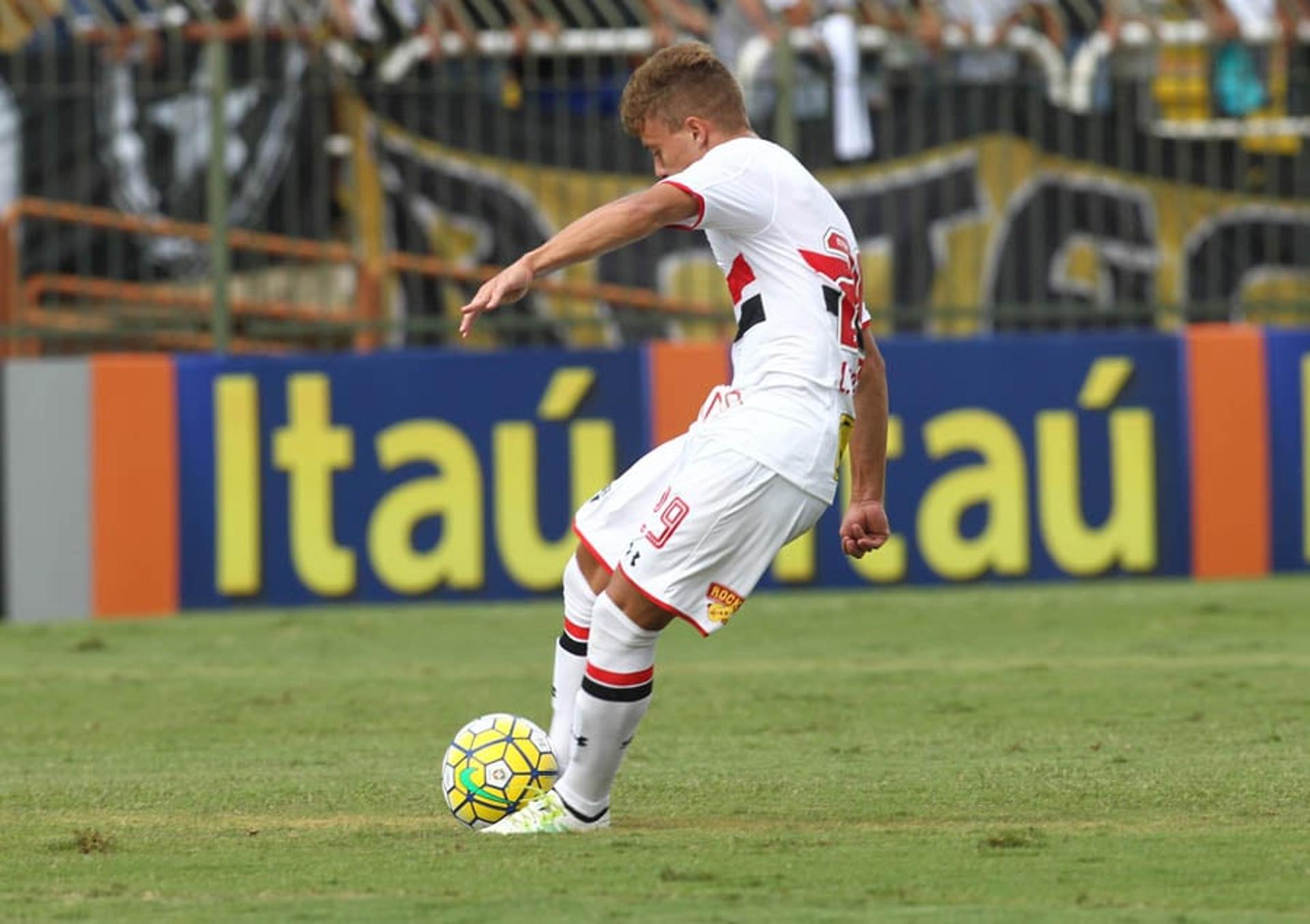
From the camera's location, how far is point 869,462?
272 inches

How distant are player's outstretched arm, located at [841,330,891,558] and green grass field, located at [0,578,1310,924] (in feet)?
2.30

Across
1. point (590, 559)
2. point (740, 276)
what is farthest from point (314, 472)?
point (740, 276)

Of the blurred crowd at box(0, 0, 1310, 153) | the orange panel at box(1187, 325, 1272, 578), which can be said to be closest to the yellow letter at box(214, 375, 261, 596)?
the blurred crowd at box(0, 0, 1310, 153)

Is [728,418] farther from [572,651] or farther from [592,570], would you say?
[572,651]

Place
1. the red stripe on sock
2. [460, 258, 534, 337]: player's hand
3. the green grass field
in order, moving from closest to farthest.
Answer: the green grass field, [460, 258, 534, 337]: player's hand, the red stripe on sock

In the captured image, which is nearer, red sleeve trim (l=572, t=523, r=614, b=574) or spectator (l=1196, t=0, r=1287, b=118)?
red sleeve trim (l=572, t=523, r=614, b=574)

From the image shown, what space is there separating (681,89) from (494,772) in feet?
5.62

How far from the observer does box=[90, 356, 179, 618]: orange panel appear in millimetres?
12977

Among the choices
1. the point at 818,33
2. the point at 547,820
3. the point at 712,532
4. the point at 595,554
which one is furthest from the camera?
the point at 818,33

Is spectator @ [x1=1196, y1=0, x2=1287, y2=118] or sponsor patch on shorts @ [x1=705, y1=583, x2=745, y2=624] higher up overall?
spectator @ [x1=1196, y1=0, x2=1287, y2=118]

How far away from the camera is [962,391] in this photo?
13.1 m

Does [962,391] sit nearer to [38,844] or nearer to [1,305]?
[1,305]

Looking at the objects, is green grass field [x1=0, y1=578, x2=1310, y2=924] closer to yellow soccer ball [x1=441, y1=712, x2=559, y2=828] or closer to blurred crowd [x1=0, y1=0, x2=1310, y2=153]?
yellow soccer ball [x1=441, y1=712, x2=559, y2=828]

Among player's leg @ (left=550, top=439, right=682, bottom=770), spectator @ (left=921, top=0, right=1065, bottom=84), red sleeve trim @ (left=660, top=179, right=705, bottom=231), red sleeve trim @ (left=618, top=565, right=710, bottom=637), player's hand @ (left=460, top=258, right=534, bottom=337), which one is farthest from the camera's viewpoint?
spectator @ (left=921, top=0, right=1065, bottom=84)
